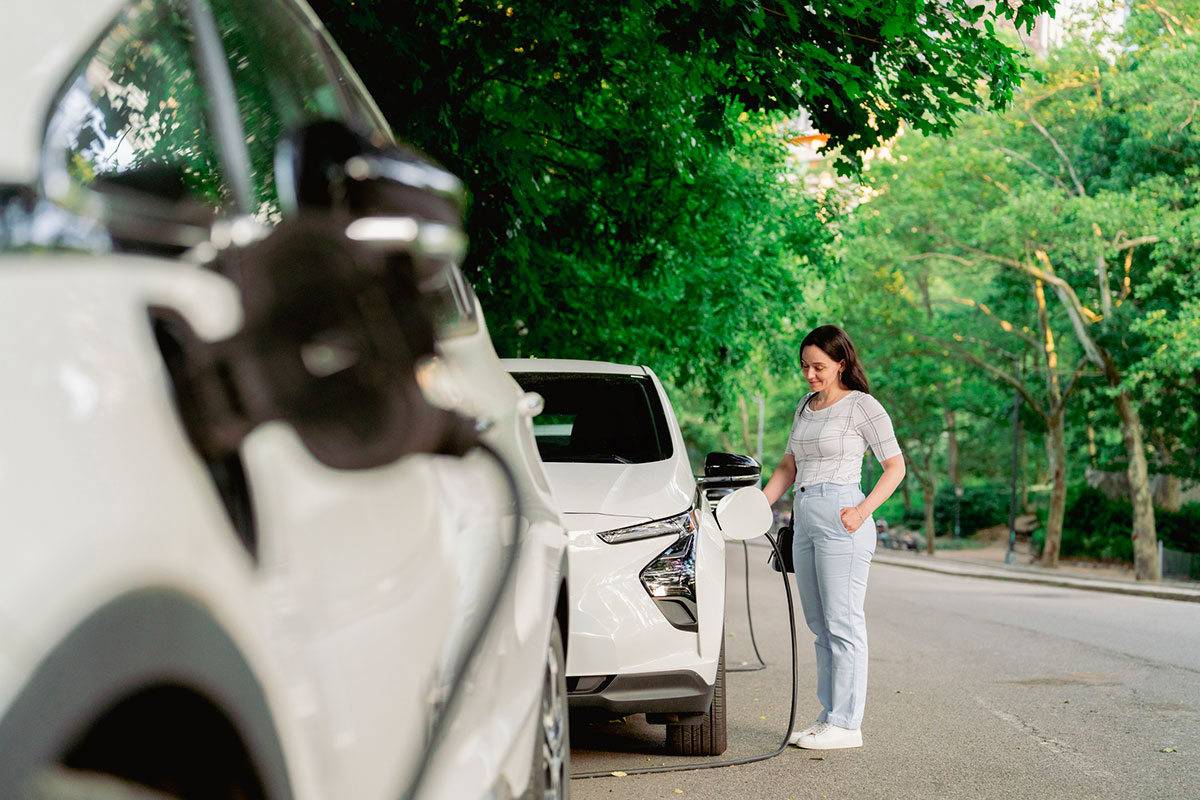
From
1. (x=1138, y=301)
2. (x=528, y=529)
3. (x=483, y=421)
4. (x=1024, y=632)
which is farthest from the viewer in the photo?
(x=1138, y=301)

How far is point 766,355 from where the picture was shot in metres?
28.0

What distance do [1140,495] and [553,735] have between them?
31971mm

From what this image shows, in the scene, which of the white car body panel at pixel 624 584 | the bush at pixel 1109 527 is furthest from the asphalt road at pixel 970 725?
the bush at pixel 1109 527

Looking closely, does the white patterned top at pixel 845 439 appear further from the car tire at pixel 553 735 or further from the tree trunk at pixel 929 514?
the tree trunk at pixel 929 514

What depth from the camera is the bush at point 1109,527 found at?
120 feet

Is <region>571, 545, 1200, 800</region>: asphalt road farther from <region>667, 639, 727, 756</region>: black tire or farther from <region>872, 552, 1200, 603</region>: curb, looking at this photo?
<region>872, 552, 1200, 603</region>: curb

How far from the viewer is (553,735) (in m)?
3.30

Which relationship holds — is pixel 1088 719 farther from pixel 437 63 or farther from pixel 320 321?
pixel 320 321

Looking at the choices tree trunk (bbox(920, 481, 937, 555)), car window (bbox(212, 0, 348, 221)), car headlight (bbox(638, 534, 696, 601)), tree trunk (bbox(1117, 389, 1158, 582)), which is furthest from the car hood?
tree trunk (bbox(920, 481, 937, 555))

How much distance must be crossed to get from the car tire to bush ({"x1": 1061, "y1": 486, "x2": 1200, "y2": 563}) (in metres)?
36.4

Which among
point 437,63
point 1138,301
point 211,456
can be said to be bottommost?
point 211,456

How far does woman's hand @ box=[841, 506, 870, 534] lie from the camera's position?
6559mm

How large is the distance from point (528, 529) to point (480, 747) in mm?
646

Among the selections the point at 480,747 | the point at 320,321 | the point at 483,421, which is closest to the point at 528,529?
the point at 483,421
